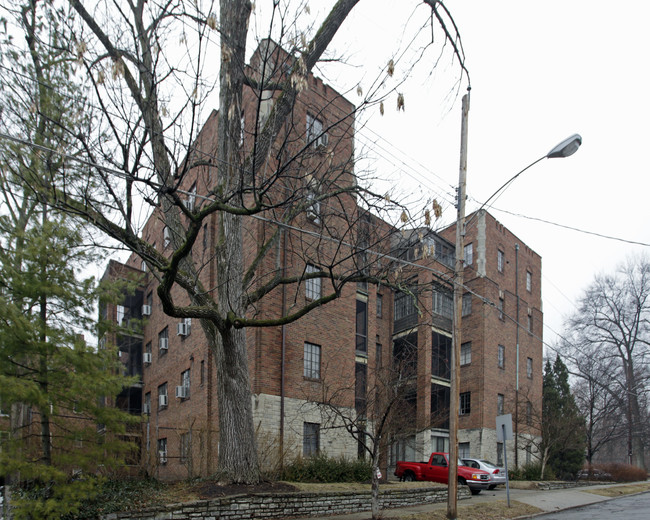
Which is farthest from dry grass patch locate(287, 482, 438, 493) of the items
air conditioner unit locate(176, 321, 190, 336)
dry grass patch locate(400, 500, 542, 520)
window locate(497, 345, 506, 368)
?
window locate(497, 345, 506, 368)

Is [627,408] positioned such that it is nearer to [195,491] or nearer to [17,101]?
[195,491]

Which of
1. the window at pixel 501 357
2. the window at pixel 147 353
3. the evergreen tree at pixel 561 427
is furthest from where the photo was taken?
the window at pixel 501 357

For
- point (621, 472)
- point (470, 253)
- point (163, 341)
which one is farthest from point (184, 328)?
point (621, 472)

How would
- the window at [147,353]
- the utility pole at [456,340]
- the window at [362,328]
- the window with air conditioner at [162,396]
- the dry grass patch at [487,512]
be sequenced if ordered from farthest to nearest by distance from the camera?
1. the window at [147,353]
2. the window with air conditioner at [162,396]
3. the window at [362,328]
4. the dry grass patch at [487,512]
5. the utility pole at [456,340]

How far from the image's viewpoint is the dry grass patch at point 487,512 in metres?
14.1

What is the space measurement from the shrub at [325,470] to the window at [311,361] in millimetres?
2966

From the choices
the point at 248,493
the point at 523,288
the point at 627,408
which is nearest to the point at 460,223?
the point at 248,493

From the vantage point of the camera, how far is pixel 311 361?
69.3ft

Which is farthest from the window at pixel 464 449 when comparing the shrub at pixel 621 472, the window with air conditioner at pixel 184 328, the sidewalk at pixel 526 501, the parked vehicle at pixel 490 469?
the window with air conditioner at pixel 184 328

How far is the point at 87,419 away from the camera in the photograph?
12.0 metres

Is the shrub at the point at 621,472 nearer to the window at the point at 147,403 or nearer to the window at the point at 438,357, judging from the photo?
Answer: the window at the point at 438,357

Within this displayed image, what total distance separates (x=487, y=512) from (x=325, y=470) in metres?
5.25

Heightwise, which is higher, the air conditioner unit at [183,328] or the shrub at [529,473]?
the air conditioner unit at [183,328]

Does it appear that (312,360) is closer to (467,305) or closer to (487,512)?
(487,512)
